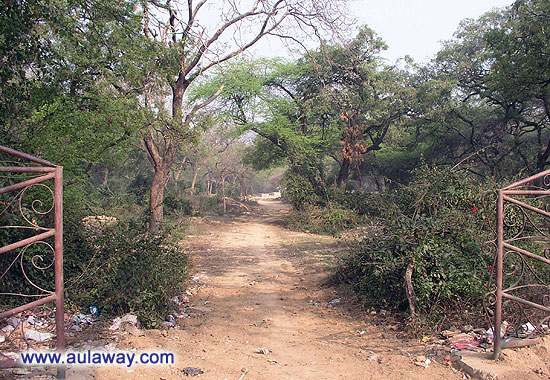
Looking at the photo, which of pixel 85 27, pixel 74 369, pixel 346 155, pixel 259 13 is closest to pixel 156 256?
pixel 74 369

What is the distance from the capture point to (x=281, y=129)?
19094 millimetres

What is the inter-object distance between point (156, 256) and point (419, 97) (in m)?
14.9

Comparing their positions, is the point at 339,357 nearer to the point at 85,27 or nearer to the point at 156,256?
the point at 156,256

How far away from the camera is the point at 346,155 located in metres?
19.4

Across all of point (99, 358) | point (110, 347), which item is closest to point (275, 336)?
point (110, 347)

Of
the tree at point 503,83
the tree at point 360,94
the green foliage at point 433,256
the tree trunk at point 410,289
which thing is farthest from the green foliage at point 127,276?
the tree at point 360,94

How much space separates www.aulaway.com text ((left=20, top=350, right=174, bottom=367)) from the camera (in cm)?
324

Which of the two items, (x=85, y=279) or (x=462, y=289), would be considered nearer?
(x=462, y=289)

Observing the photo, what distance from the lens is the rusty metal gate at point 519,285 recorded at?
347cm

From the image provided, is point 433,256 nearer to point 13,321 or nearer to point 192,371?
point 192,371

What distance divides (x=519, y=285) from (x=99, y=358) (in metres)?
4.79

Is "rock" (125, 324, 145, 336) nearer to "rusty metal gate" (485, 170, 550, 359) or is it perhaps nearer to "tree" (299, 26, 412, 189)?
"rusty metal gate" (485, 170, 550, 359)

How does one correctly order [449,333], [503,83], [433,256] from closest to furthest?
1. [449,333]
2. [433,256]
3. [503,83]

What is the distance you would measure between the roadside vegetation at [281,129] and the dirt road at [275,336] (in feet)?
1.85
